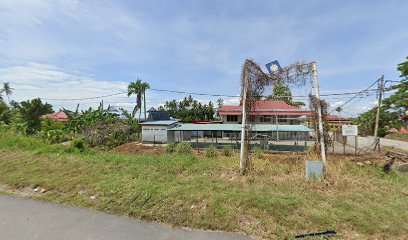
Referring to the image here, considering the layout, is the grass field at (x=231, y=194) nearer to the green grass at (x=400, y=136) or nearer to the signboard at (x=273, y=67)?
the signboard at (x=273, y=67)

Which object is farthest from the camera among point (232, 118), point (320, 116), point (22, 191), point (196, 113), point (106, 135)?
point (196, 113)

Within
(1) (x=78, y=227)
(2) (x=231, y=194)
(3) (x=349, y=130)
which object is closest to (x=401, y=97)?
(3) (x=349, y=130)

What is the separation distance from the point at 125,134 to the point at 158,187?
625 inches

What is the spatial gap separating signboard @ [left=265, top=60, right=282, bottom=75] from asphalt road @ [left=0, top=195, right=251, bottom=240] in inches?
279

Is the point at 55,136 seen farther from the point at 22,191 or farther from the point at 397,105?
the point at 397,105

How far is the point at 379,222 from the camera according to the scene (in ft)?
13.3

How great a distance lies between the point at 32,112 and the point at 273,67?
1173 inches

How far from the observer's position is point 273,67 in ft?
28.3

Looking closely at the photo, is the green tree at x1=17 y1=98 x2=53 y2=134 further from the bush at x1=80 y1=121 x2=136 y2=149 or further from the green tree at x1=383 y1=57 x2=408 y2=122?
the green tree at x1=383 y1=57 x2=408 y2=122

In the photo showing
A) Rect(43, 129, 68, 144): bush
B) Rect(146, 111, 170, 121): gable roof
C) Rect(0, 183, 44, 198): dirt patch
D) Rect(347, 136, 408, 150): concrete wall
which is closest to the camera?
Rect(0, 183, 44, 198): dirt patch

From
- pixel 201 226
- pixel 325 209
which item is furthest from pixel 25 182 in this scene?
pixel 325 209

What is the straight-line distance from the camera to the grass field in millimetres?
4113

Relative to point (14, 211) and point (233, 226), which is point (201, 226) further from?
point (14, 211)

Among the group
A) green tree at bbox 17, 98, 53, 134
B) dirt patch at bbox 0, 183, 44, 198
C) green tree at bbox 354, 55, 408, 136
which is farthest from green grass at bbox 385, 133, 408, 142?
green tree at bbox 17, 98, 53, 134
